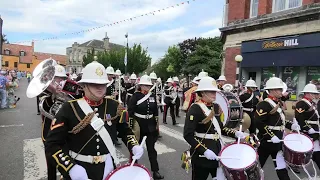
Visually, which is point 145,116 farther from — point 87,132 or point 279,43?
point 279,43

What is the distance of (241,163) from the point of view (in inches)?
131

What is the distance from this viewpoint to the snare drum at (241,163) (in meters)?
3.25

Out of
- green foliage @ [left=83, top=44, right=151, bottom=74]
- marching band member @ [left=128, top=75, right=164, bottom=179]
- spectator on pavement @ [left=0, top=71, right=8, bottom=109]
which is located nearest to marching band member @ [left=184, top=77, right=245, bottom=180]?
marching band member @ [left=128, top=75, right=164, bottom=179]

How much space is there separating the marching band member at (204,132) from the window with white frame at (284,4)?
44.1 ft

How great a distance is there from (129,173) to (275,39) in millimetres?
15101

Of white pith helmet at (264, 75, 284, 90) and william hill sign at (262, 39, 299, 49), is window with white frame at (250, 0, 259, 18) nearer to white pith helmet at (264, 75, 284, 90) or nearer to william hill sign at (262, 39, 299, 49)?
william hill sign at (262, 39, 299, 49)

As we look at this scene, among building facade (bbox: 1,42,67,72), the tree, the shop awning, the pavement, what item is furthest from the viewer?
building facade (bbox: 1,42,67,72)

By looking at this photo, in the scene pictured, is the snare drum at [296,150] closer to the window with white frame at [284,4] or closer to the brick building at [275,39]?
the brick building at [275,39]

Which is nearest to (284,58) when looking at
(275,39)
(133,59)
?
(275,39)

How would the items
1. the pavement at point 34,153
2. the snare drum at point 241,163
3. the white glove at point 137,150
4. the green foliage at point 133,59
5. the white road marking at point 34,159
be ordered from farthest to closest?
the green foliage at point 133,59 < the pavement at point 34,153 < the white road marking at point 34,159 < the snare drum at point 241,163 < the white glove at point 137,150

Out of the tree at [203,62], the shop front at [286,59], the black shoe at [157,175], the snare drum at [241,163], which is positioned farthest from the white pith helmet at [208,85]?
the tree at [203,62]

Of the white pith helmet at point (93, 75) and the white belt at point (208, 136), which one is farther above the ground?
the white pith helmet at point (93, 75)

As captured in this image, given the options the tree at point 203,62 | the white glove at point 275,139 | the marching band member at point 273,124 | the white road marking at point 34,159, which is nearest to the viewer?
the white glove at point 275,139

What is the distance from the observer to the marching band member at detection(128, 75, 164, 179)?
217 inches
